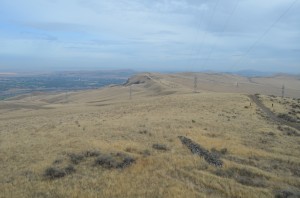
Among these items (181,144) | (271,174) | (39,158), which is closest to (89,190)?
(39,158)

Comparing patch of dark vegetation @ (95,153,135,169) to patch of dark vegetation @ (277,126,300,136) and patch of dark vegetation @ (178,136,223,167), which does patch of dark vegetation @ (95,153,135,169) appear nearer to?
patch of dark vegetation @ (178,136,223,167)

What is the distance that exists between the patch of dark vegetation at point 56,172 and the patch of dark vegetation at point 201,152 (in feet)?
24.7

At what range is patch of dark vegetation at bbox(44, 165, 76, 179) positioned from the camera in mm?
17234

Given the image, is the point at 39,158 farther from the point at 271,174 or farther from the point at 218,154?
the point at 271,174

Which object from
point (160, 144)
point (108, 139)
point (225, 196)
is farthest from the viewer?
point (108, 139)

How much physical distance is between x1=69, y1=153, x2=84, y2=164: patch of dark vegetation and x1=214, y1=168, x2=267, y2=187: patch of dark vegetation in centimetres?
762

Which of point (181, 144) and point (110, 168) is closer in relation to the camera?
point (110, 168)

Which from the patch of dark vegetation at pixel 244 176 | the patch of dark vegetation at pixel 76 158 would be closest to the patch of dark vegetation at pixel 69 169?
the patch of dark vegetation at pixel 76 158

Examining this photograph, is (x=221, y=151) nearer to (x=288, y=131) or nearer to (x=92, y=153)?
(x=92, y=153)

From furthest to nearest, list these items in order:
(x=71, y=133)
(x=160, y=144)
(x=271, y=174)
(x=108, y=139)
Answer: (x=71, y=133) < (x=108, y=139) < (x=160, y=144) < (x=271, y=174)

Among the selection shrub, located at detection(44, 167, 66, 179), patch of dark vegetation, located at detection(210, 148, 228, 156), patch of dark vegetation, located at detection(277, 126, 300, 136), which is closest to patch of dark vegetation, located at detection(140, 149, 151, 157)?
patch of dark vegetation, located at detection(210, 148, 228, 156)

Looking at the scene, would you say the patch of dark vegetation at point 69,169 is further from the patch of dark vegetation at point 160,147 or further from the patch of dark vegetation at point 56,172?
the patch of dark vegetation at point 160,147

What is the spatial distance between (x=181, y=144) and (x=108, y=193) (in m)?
10.6

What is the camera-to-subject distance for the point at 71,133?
3009 cm
